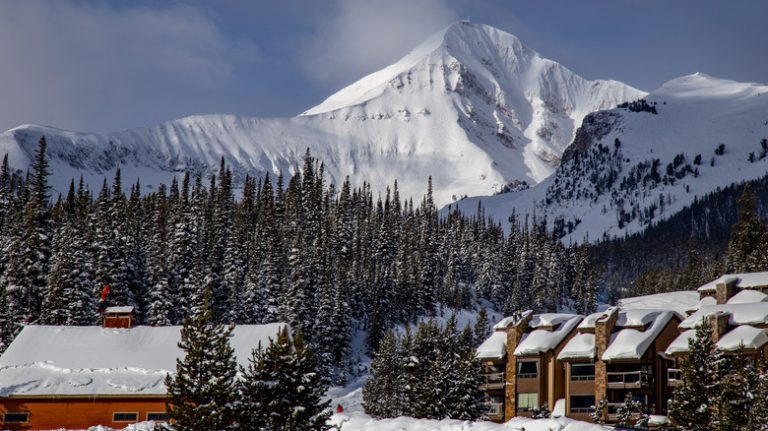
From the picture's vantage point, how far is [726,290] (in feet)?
268

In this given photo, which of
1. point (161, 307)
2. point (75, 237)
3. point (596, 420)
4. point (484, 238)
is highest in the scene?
point (484, 238)

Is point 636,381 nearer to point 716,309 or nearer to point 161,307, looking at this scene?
point 716,309

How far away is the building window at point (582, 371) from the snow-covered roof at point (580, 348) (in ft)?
2.65

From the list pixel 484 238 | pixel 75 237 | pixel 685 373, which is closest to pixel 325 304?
pixel 75 237

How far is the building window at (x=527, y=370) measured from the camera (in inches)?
2867

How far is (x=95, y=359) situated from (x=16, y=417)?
595 cm

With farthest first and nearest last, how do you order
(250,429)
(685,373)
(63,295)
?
(63,295)
(685,373)
(250,429)

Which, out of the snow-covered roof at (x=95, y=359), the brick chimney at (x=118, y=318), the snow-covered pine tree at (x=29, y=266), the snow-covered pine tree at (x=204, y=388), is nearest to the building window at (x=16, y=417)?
the snow-covered roof at (x=95, y=359)

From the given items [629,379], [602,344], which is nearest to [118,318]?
[602,344]

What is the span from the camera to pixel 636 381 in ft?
220

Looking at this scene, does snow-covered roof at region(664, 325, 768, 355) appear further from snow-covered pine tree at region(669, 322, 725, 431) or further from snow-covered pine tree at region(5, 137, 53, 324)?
snow-covered pine tree at region(5, 137, 53, 324)

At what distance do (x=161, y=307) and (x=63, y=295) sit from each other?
1242 centimetres

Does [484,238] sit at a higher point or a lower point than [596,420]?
higher

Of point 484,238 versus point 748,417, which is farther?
point 484,238
